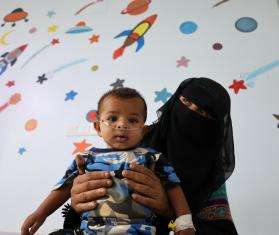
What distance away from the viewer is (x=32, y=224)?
0.91m

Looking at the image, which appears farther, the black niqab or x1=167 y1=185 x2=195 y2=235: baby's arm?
the black niqab

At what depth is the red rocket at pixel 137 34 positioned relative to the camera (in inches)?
79.0

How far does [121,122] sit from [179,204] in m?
0.27

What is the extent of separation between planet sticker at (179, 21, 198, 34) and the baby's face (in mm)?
1061

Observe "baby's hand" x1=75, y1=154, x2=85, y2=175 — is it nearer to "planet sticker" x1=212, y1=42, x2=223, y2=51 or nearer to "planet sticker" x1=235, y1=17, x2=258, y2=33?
"planet sticker" x1=212, y1=42, x2=223, y2=51

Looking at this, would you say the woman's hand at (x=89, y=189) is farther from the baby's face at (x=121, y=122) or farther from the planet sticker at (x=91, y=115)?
the planet sticker at (x=91, y=115)

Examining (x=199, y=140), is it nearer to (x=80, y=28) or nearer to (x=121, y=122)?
(x=121, y=122)

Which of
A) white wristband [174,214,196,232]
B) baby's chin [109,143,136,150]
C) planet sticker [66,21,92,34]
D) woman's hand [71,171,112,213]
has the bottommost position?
white wristband [174,214,196,232]

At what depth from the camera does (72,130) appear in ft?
6.19

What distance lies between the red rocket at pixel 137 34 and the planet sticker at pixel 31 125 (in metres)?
0.61

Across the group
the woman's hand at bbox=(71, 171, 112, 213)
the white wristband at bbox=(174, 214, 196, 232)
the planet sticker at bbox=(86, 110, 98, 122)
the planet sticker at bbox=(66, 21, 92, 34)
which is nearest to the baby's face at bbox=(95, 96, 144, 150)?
the woman's hand at bbox=(71, 171, 112, 213)

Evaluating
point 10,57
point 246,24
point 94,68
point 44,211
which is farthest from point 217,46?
point 10,57

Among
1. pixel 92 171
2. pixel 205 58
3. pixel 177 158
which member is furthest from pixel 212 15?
pixel 92 171

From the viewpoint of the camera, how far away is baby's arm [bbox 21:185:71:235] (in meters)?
0.91
